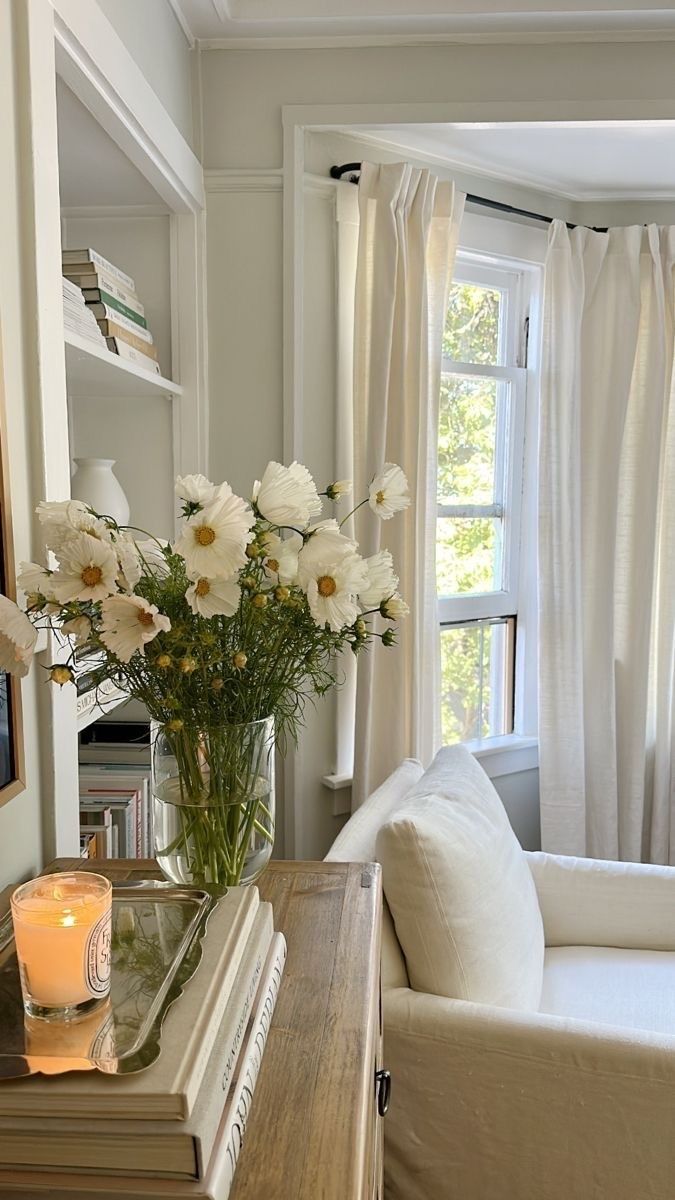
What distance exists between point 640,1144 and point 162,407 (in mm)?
1707

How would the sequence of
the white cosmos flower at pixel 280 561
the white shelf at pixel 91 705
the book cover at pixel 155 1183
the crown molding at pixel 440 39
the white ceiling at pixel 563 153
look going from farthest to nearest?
1. the white ceiling at pixel 563 153
2. the crown molding at pixel 440 39
3. the white shelf at pixel 91 705
4. the white cosmos flower at pixel 280 561
5. the book cover at pixel 155 1183

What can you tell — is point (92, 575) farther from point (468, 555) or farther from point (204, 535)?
point (468, 555)

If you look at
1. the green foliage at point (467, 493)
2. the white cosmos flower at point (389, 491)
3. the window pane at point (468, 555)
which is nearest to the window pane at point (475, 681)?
the green foliage at point (467, 493)

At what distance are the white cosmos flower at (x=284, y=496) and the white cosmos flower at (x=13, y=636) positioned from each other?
25 centimetres

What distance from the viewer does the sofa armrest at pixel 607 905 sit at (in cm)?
179

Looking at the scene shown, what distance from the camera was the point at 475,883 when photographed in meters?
1.39

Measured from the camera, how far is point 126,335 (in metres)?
1.68

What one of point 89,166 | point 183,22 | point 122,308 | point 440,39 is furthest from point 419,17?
point 122,308

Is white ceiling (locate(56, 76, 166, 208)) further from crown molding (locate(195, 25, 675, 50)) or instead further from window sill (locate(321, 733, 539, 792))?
window sill (locate(321, 733, 539, 792))

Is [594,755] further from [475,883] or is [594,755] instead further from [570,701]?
[475,883]

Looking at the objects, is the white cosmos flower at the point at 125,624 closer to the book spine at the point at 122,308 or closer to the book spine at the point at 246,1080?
the book spine at the point at 246,1080

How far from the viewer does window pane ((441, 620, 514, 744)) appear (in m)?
2.74

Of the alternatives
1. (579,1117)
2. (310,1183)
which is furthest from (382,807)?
(310,1183)

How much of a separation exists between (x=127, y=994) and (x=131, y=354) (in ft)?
4.36
